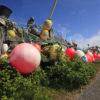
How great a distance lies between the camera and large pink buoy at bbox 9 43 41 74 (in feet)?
32.5

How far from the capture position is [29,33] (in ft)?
52.5

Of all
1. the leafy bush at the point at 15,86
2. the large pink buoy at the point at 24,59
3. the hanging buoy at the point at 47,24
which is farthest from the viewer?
the hanging buoy at the point at 47,24

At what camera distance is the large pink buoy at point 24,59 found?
32.5 feet

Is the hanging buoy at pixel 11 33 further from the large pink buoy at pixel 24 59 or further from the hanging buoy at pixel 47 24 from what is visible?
the large pink buoy at pixel 24 59

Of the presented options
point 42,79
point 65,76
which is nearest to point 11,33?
point 65,76

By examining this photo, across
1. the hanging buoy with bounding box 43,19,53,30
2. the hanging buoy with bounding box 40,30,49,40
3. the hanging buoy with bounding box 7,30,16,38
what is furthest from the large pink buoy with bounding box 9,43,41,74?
the hanging buoy with bounding box 40,30,49,40

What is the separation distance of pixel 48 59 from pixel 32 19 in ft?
18.0

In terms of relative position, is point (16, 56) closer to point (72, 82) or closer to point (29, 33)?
point (72, 82)

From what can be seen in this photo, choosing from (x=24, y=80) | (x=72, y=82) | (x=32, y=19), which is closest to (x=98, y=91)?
(x=72, y=82)

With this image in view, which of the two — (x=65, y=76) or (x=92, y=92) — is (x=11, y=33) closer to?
(x=65, y=76)

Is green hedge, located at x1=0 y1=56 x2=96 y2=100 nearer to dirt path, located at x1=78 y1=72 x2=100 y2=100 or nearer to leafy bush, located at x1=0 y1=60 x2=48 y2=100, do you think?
leafy bush, located at x1=0 y1=60 x2=48 y2=100

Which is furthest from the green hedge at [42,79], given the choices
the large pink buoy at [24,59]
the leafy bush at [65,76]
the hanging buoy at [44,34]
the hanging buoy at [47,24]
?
the hanging buoy at [44,34]

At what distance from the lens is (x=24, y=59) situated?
32.7 ft

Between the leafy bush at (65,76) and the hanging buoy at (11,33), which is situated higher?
the hanging buoy at (11,33)
